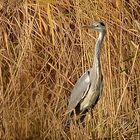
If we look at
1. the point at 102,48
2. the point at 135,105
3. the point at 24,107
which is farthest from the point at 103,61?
the point at 24,107

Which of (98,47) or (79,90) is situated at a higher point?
(98,47)

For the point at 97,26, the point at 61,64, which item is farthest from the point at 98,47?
the point at 61,64

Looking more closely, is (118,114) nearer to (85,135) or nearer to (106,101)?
(106,101)

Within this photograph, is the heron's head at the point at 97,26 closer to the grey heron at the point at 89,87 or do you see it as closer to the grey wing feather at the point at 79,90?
the grey heron at the point at 89,87

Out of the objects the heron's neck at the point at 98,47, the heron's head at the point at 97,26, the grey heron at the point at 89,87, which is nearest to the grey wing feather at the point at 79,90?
the grey heron at the point at 89,87

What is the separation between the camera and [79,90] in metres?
3.99

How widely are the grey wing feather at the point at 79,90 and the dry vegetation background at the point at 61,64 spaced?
0.05 metres

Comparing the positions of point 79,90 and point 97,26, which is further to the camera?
point 79,90

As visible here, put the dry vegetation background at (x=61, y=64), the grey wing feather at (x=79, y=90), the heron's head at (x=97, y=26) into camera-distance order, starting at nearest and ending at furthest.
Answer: the dry vegetation background at (x=61, y=64) < the heron's head at (x=97, y=26) < the grey wing feather at (x=79, y=90)

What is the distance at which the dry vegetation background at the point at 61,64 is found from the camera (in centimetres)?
357

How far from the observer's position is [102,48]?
156 inches

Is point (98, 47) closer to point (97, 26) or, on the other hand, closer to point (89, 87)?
point (97, 26)

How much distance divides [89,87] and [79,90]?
8 centimetres

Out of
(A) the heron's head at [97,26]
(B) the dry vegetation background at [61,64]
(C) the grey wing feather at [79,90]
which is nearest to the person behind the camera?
(B) the dry vegetation background at [61,64]
